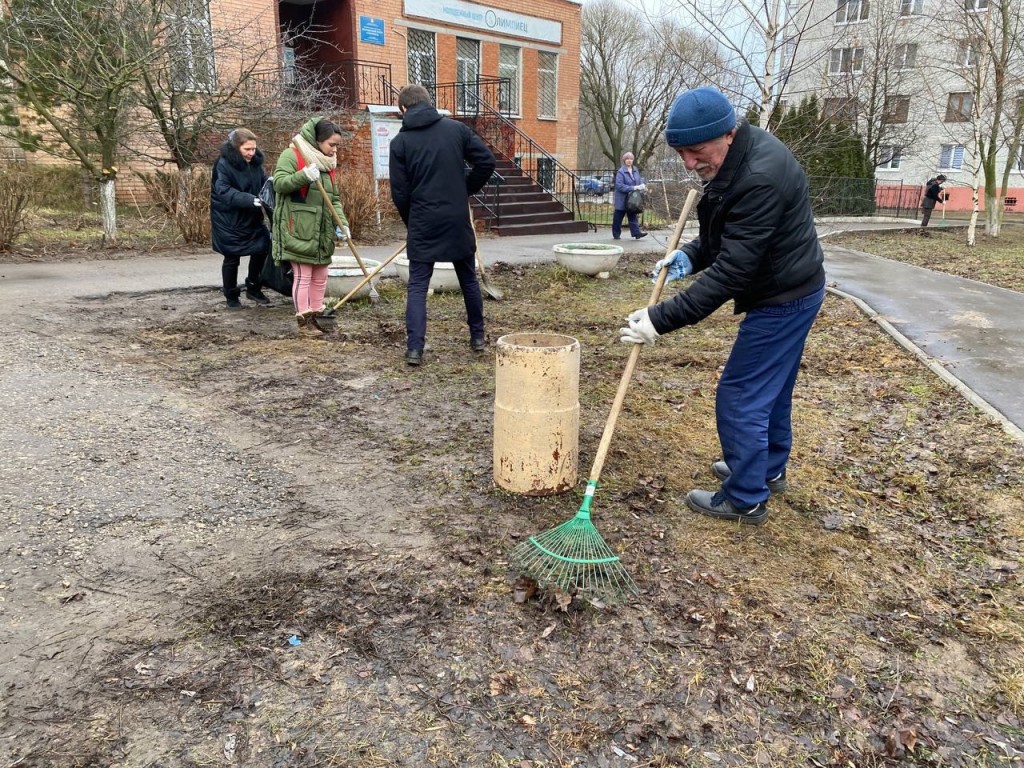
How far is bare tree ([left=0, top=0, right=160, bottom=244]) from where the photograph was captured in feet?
32.7

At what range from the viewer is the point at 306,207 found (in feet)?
20.1

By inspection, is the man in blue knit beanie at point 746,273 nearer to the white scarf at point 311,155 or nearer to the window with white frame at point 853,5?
the white scarf at point 311,155

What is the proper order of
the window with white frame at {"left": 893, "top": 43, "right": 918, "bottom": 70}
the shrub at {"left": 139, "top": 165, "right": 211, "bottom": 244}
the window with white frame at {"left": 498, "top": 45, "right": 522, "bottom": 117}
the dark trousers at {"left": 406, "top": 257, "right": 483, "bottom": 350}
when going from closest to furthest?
the dark trousers at {"left": 406, "top": 257, "right": 483, "bottom": 350}
the shrub at {"left": 139, "top": 165, "right": 211, "bottom": 244}
the window with white frame at {"left": 498, "top": 45, "right": 522, "bottom": 117}
the window with white frame at {"left": 893, "top": 43, "right": 918, "bottom": 70}

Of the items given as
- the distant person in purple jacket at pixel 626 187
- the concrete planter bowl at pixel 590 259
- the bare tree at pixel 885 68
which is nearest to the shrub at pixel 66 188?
the concrete planter bowl at pixel 590 259

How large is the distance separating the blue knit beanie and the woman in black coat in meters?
5.04

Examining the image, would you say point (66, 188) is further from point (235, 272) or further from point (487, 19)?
point (487, 19)

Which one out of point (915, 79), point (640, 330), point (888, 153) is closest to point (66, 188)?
point (640, 330)

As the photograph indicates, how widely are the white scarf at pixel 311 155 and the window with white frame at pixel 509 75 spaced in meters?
18.1

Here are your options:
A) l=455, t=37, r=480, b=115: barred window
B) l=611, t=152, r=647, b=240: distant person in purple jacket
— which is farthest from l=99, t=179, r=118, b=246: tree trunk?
l=455, t=37, r=480, b=115: barred window

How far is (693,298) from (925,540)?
1.68 meters

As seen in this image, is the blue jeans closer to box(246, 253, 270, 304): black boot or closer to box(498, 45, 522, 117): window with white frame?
box(246, 253, 270, 304): black boot

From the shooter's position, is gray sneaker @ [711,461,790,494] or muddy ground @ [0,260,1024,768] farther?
gray sneaker @ [711,461,790,494]

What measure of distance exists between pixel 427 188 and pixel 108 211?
8237 millimetres

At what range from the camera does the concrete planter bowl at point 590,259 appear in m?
9.96
